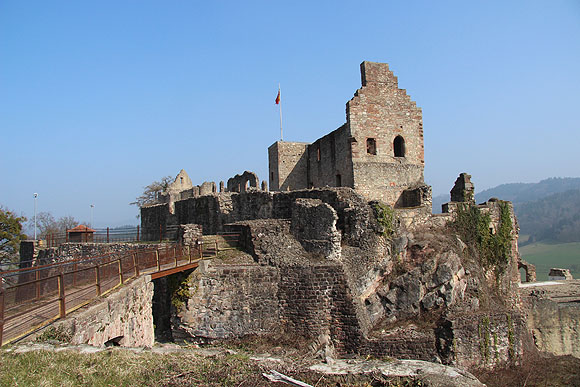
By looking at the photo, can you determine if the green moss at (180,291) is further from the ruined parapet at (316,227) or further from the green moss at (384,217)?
the green moss at (384,217)

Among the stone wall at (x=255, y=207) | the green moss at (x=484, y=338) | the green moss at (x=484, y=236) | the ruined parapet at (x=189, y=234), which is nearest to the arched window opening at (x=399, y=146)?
Result: the green moss at (x=484, y=236)

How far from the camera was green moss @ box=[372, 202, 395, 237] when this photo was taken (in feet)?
51.7

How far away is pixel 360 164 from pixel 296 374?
16.0 meters

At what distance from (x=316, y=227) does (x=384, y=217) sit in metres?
2.89

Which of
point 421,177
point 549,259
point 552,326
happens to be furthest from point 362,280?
point 549,259

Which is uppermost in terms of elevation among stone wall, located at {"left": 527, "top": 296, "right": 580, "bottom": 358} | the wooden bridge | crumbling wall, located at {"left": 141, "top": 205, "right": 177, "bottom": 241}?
crumbling wall, located at {"left": 141, "top": 205, "right": 177, "bottom": 241}

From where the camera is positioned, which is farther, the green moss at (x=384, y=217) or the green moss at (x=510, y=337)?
the green moss at (x=384, y=217)

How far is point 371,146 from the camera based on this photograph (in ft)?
72.4

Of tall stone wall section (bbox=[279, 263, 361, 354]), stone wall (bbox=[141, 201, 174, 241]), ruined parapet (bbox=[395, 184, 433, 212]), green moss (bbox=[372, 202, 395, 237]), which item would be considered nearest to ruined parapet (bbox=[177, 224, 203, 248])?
tall stone wall section (bbox=[279, 263, 361, 354])

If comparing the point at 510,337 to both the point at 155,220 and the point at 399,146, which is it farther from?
the point at 155,220

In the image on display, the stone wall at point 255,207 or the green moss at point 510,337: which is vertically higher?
the stone wall at point 255,207

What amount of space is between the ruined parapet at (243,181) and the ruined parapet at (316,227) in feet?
31.4

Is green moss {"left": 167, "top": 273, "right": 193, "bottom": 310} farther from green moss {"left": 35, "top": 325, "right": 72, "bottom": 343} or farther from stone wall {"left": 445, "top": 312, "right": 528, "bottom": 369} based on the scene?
stone wall {"left": 445, "top": 312, "right": 528, "bottom": 369}

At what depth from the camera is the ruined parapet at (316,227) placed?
47.4 feet
